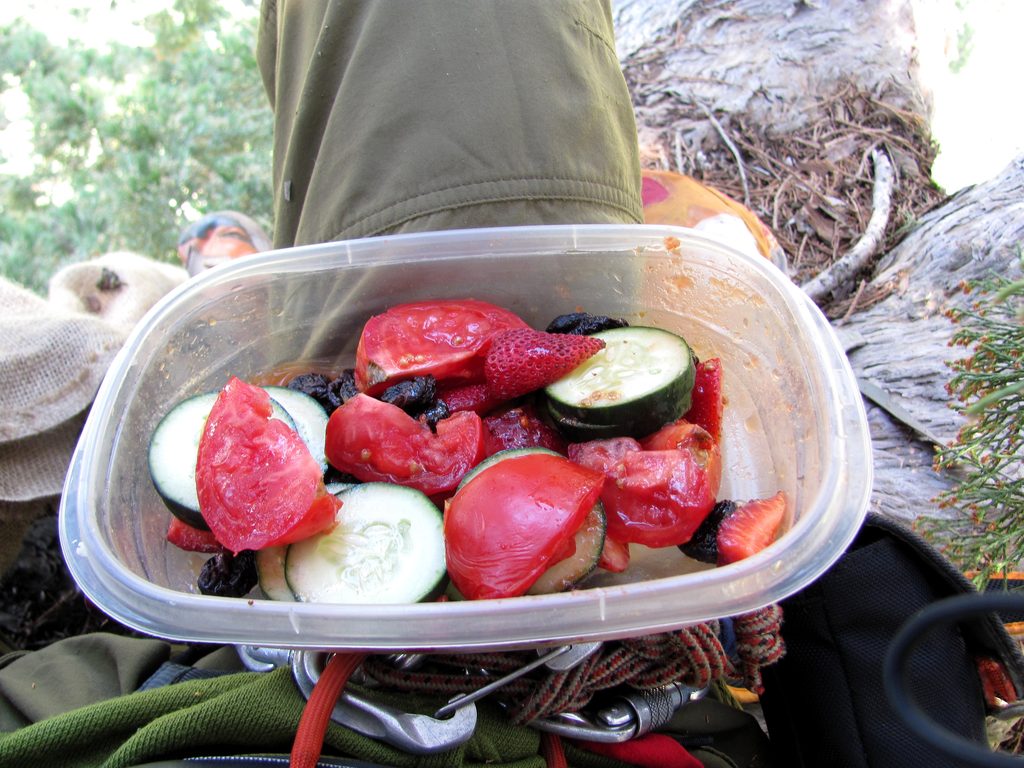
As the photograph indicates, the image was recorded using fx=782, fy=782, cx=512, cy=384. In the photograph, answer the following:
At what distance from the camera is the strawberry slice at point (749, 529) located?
86 centimetres

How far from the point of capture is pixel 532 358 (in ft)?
3.36

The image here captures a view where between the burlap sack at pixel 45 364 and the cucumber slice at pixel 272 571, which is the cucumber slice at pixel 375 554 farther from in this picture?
the burlap sack at pixel 45 364

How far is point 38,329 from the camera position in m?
1.54

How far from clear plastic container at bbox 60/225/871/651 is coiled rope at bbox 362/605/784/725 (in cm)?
10

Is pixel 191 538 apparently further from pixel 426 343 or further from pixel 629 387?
pixel 629 387

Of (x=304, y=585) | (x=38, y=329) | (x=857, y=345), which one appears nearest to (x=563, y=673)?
(x=304, y=585)

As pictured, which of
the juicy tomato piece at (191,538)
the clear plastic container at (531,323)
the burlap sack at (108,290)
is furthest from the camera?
the burlap sack at (108,290)

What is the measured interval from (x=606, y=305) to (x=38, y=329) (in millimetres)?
1130

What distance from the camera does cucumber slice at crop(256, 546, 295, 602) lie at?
0.91m

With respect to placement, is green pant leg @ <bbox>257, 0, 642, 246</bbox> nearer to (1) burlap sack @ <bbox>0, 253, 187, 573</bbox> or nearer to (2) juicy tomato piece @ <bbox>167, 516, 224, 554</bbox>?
(2) juicy tomato piece @ <bbox>167, 516, 224, 554</bbox>

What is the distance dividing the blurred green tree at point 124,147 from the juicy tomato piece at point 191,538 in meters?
2.10

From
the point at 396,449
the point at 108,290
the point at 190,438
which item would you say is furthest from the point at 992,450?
the point at 108,290

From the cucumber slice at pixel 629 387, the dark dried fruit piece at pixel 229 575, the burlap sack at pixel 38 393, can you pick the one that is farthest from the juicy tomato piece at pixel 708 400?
the burlap sack at pixel 38 393

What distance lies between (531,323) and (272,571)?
56 cm
